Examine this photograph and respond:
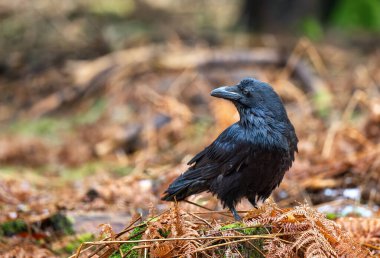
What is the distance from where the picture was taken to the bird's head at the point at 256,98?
4.34m

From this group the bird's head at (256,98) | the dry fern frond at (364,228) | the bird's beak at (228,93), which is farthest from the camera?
the bird's beak at (228,93)

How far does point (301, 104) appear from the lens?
943cm

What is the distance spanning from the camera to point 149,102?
361 inches

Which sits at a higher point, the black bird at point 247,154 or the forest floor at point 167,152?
the black bird at point 247,154

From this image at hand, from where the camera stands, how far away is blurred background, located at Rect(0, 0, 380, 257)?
5.72m

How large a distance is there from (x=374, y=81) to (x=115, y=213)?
22.3 feet

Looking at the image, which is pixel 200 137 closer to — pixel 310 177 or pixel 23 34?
pixel 310 177

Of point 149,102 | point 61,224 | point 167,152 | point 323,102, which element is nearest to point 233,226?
point 61,224

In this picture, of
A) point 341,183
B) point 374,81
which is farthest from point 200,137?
point 374,81

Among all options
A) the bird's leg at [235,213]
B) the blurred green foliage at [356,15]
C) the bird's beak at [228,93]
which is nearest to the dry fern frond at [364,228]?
the bird's leg at [235,213]

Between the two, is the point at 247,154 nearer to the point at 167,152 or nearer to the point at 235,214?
the point at 235,214

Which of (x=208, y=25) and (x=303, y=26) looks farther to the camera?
(x=208, y=25)

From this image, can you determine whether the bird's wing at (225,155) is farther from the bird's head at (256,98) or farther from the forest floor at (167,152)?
the forest floor at (167,152)

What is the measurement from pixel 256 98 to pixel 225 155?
501 millimetres
